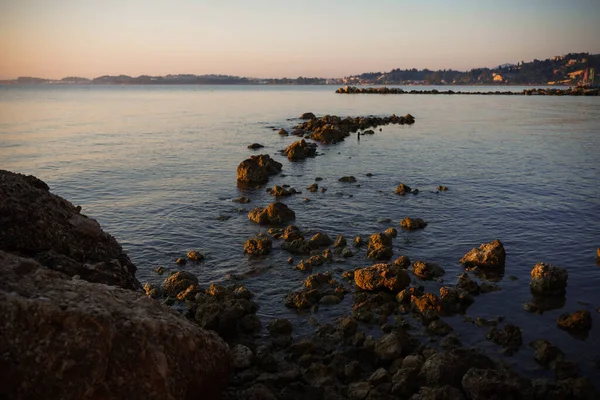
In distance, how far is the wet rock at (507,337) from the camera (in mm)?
14820

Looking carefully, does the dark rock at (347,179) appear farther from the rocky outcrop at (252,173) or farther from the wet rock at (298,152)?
the wet rock at (298,152)

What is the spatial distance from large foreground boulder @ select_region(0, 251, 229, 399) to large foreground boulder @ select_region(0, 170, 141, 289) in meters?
2.69

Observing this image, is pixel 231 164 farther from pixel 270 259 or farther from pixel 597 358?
pixel 597 358

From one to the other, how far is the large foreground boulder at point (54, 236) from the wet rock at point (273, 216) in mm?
14408

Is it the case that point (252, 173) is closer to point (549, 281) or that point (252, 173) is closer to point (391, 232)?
point (391, 232)

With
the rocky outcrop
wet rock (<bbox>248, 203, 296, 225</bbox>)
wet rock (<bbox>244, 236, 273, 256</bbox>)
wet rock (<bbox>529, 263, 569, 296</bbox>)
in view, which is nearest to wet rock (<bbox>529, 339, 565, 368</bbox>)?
wet rock (<bbox>529, 263, 569, 296</bbox>)

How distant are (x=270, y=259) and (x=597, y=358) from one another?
14.3 metres

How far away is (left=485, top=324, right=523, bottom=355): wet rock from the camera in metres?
14.8

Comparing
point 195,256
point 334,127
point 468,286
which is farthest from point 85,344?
point 334,127

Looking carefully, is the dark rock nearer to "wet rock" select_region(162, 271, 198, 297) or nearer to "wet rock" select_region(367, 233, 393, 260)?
"wet rock" select_region(367, 233, 393, 260)

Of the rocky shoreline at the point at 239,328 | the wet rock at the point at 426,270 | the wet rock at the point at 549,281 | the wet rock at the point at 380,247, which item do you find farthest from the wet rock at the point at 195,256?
the wet rock at the point at 549,281

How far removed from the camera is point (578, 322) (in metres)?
16.0

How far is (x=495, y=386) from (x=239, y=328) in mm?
8472

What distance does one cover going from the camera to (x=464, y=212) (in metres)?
31.0
